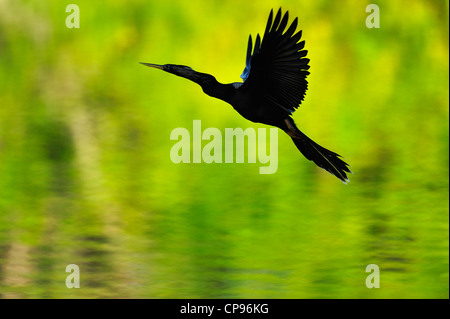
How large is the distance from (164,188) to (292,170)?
2.90 feet

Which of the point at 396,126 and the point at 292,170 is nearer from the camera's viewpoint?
the point at 292,170

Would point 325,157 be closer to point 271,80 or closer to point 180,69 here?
point 271,80

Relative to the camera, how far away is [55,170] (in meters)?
4.95

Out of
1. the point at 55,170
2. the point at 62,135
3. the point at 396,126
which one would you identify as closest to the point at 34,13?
the point at 62,135

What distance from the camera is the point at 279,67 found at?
287cm

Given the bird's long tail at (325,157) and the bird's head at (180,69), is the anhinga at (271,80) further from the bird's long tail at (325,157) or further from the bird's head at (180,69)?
→ the bird's long tail at (325,157)

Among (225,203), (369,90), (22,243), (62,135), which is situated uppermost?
(369,90)

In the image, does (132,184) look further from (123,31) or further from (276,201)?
(123,31)

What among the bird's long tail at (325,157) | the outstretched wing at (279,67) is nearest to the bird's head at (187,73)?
the outstretched wing at (279,67)

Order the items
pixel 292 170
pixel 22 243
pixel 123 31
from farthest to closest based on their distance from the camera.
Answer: pixel 123 31
pixel 292 170
pixel 22 243

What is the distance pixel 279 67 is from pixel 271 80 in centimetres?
6

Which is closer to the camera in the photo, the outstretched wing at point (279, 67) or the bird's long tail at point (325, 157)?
the outstretched wing at point (279, 67)

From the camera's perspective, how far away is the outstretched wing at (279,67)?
2785 millimetres

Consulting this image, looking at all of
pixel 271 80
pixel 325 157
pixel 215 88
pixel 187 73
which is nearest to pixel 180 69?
pixel 187 73
